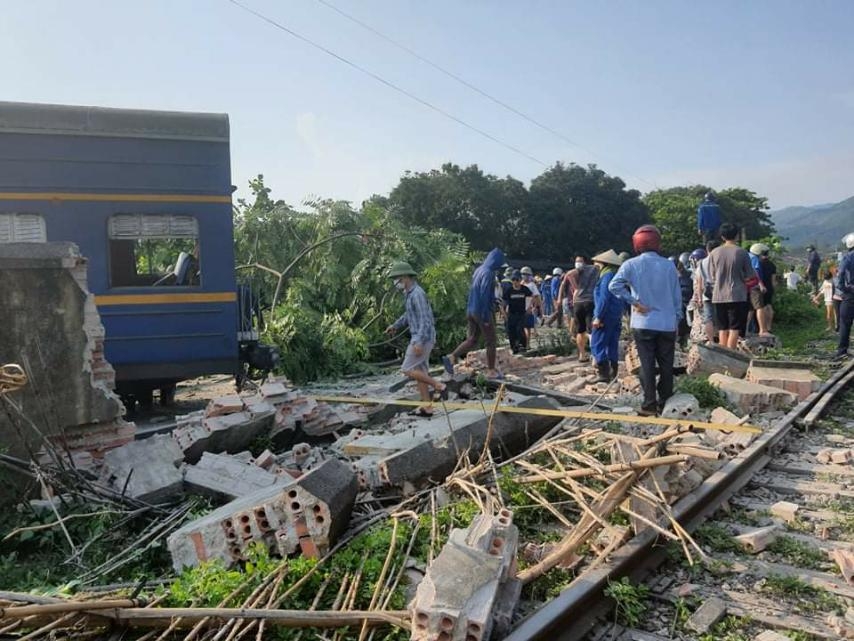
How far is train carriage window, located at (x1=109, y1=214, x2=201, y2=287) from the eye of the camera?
9.10 metres

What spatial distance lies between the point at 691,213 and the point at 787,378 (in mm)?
43553

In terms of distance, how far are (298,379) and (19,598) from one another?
8450 millimetres

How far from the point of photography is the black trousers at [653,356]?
6941 millimetres

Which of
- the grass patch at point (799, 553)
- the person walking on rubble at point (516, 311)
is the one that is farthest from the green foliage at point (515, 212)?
the grass patch at point (799, 553)

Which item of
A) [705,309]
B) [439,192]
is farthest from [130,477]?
[439,192]

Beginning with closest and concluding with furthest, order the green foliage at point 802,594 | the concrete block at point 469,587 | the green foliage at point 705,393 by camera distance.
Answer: the concrete block at point 469,587
the green foliage at point 802,594
the green foliage at point 705,393

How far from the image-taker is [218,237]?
30.9ft

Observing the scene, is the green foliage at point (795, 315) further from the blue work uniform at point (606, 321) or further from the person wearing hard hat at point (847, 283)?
the blue work uniform at point (606, 321)

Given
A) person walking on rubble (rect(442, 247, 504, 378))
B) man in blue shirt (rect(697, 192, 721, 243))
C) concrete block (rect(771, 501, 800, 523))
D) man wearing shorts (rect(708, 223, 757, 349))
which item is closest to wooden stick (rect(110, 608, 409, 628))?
concrete block (rect(771, 501, 800, 523))

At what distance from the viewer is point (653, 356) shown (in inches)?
277

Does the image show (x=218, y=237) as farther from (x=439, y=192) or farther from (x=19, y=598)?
(x=439, y=192)

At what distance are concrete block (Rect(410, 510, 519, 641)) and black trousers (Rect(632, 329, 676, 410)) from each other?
390 cm

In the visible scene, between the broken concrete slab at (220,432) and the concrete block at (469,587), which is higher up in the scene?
the concrete block at (469,587)

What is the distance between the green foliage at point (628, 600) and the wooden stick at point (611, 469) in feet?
2.12
